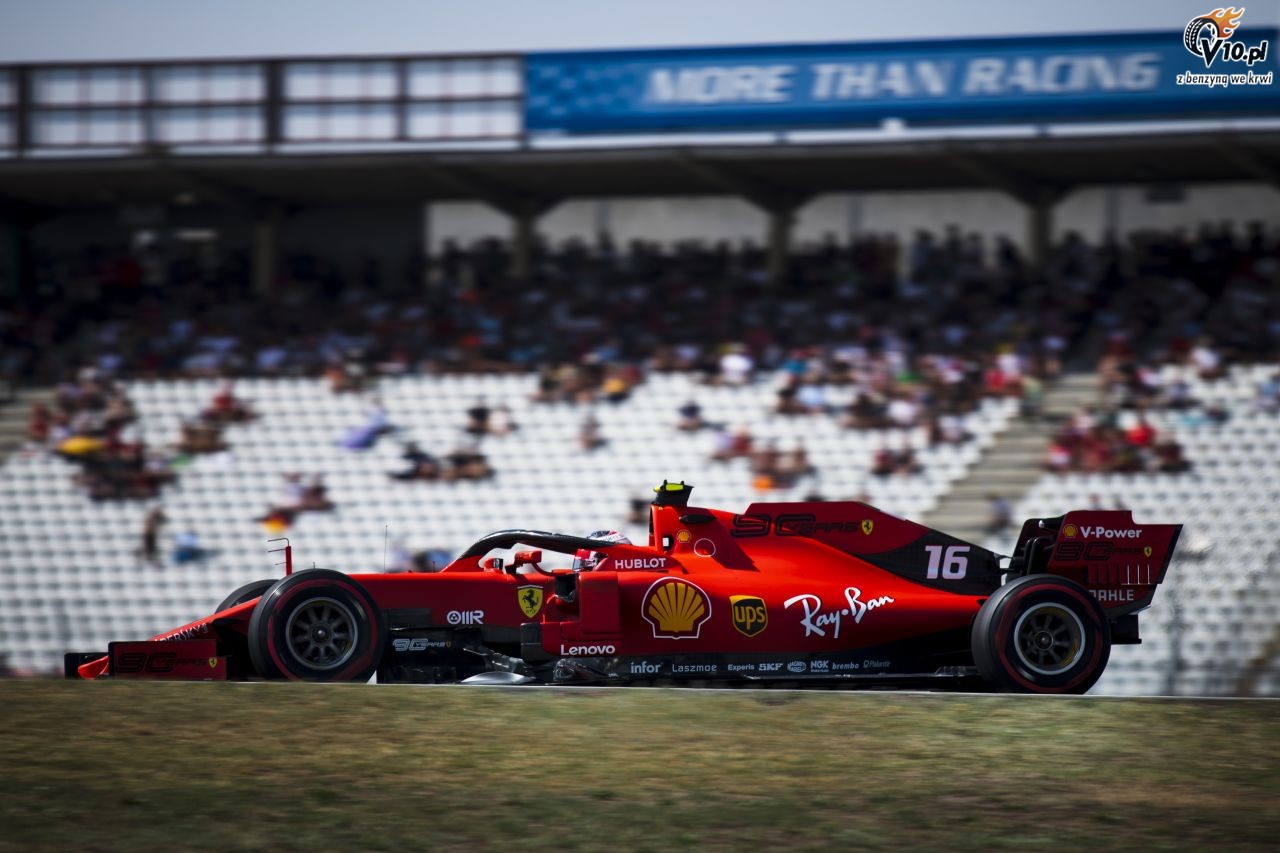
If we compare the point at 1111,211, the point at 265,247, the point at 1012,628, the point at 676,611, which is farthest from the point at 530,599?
the point at 265,247

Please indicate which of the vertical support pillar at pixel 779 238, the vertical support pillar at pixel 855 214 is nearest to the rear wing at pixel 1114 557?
the vertical support pillar at pixel 779 238

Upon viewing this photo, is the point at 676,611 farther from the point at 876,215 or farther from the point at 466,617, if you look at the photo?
the point at 876,215

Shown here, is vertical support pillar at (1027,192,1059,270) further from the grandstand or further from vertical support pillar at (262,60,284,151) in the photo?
vertical support pillar at (262,60,284,151)

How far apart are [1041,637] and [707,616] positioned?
6.32ft

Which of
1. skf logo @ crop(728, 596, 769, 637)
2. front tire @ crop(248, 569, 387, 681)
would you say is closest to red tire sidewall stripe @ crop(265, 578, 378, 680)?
→ front tire @ crop(248, 569, 387, 681)

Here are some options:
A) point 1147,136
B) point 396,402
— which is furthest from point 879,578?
point 1147,136

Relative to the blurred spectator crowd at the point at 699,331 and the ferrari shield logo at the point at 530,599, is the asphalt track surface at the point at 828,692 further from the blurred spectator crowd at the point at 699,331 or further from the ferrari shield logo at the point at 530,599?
the blurred spectator crowd at the point at 699,331

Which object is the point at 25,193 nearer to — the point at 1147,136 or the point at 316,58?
the point at 316,58

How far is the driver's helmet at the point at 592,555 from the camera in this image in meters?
9.33

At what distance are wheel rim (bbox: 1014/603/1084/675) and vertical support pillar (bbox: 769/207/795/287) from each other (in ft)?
40.5

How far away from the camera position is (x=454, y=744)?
746cm

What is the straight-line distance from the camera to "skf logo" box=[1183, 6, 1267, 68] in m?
19.1

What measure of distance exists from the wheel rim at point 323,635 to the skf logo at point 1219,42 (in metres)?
14.5

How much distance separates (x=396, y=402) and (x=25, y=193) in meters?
8.73
